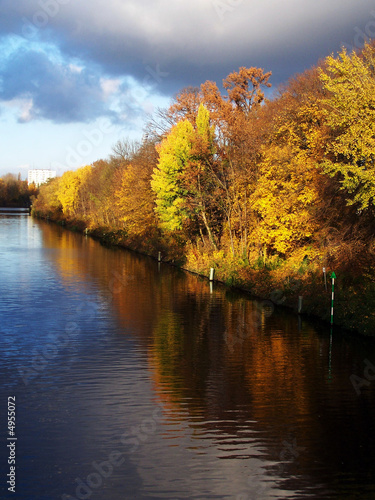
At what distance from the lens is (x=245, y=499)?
324 inches

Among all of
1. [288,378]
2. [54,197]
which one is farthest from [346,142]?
[54,197]

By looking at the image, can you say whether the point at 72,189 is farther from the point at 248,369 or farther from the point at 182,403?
the point at 182,403

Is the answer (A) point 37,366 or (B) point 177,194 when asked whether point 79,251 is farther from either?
(A) point 37,366

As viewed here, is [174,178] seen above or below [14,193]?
below

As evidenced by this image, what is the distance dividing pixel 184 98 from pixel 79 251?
17553mm

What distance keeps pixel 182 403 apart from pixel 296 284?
1378cm

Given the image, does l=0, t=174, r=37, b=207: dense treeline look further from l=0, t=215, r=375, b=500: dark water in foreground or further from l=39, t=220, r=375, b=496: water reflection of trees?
l=0, t=215, r=375, b=500: dark water in foreground

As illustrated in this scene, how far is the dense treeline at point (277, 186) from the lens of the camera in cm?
1906

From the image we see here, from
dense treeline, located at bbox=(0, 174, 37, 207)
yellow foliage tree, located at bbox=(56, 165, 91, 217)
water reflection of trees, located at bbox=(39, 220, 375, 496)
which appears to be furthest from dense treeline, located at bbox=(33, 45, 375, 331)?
dense treeline, located at bbox=(0, 174, 37, 207)

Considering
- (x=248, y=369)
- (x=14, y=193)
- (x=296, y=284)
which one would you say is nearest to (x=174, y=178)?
(x=296, y=284)

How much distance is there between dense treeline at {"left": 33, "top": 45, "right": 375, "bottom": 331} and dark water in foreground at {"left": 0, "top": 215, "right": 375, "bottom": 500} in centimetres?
343

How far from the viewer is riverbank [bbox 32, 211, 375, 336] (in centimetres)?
1967

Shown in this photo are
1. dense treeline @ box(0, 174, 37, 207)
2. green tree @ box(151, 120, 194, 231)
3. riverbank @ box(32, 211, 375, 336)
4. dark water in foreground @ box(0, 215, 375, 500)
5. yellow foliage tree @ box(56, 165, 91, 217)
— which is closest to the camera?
dark water in foreground @ box(0, 215, 375, 500)

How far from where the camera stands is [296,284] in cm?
2497
